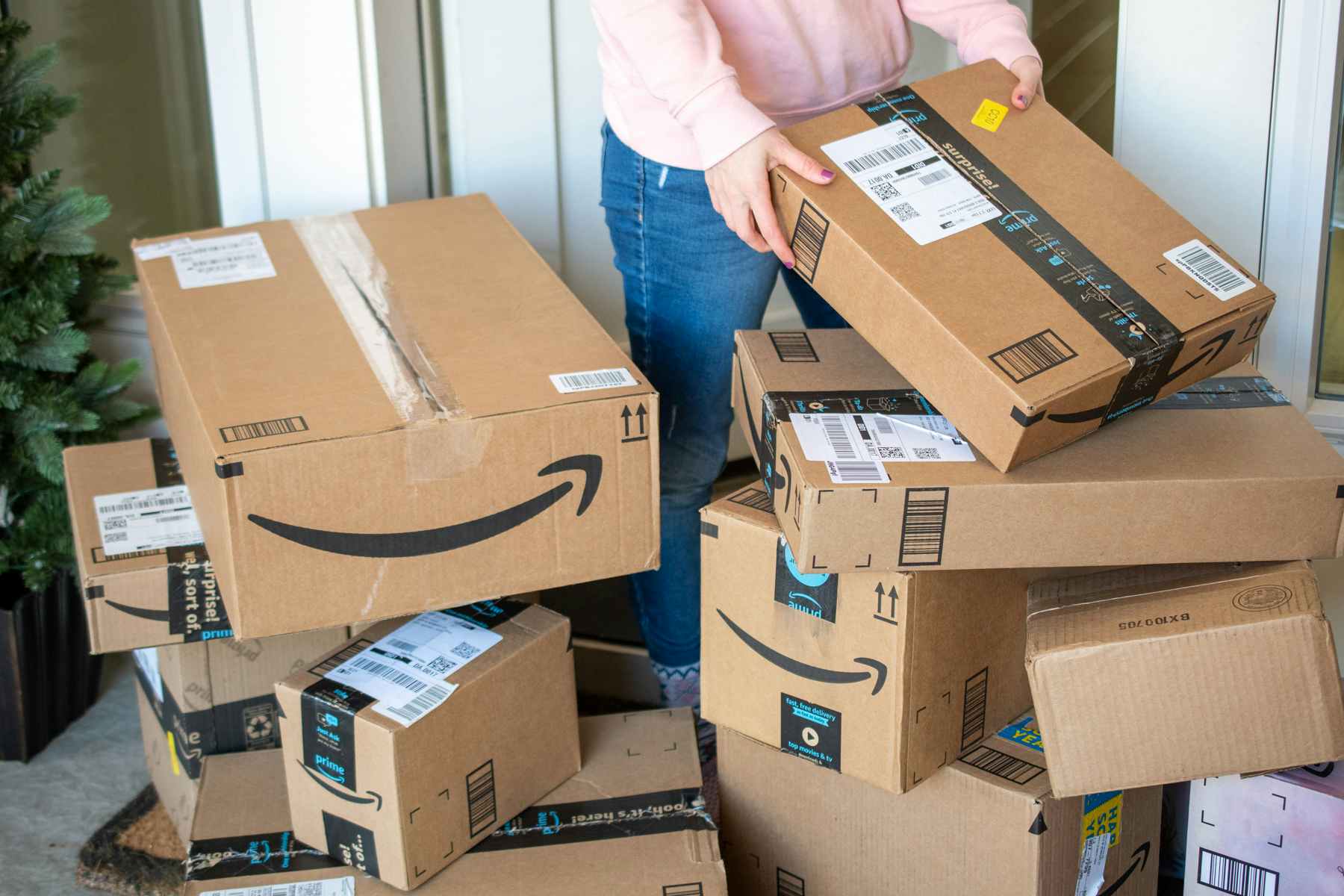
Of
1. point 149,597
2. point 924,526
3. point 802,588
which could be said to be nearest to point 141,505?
point 149,597

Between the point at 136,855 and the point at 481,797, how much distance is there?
0.54m

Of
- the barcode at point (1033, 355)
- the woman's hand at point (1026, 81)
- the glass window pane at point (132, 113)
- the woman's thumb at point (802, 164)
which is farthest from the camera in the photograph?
the glass window pane at point (132, 113)

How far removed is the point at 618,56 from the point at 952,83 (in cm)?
31

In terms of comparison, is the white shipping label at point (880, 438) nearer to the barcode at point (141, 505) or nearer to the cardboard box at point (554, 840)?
the cardboard box at point (554, 840)

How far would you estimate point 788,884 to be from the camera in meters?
1.25

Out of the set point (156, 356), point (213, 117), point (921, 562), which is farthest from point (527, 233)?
point (921, 562)

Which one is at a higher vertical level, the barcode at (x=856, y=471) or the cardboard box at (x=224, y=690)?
the barcode at (x=856, y=471)

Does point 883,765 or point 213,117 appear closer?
point 883,765

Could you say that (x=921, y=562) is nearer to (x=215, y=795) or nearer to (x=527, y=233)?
(x=215, y=795)

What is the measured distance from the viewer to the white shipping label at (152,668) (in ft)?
4.52

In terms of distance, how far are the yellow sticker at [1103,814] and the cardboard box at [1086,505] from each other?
0.27 m

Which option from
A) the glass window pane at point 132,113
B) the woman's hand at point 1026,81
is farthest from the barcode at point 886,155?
the glass window pane at point 132,113

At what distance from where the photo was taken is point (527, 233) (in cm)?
171

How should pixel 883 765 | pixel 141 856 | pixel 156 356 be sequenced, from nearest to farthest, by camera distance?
pixel 883 765, pixel 156 356, pixel 141 856
